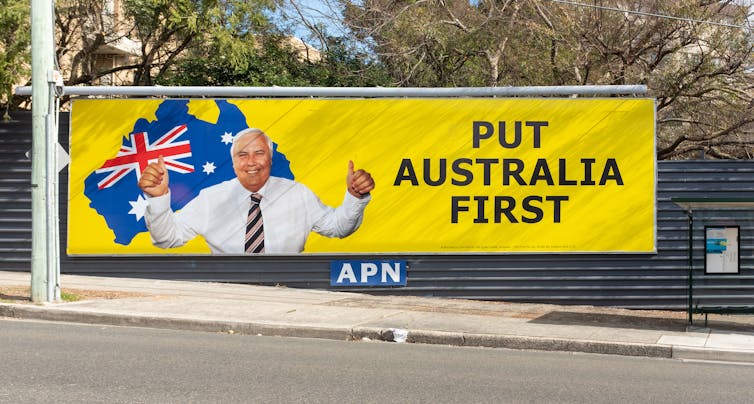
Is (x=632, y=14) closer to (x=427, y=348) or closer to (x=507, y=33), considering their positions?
(x=507, y=33)

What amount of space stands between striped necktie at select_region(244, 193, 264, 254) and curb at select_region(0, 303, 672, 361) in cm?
369

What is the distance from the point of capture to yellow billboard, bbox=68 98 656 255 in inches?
595

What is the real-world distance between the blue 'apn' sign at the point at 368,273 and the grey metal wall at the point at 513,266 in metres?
0.14

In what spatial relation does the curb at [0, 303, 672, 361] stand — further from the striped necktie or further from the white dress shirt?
the striped necktie

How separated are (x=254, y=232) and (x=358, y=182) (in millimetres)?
1972

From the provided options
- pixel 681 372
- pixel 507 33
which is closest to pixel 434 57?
pixel 507 33

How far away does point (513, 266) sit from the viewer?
15.2m

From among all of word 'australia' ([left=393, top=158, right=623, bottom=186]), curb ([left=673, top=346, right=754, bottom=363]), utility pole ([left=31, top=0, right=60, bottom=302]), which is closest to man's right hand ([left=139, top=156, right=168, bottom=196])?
utility pole ([left=31, top=0, right=60, bottom=302])

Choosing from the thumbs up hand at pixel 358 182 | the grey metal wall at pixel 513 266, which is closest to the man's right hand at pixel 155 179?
the grey metal wall at pixel 513 266

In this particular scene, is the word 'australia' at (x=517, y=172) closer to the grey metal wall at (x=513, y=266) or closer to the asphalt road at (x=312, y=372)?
the grey metal wall at (x=513, y=266)

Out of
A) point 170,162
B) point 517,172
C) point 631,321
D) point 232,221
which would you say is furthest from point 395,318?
point 170,162

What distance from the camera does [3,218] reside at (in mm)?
15547

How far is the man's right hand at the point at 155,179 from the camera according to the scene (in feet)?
50.4

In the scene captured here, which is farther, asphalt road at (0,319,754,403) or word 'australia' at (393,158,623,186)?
word 'australia' at (393,158,623,186)
